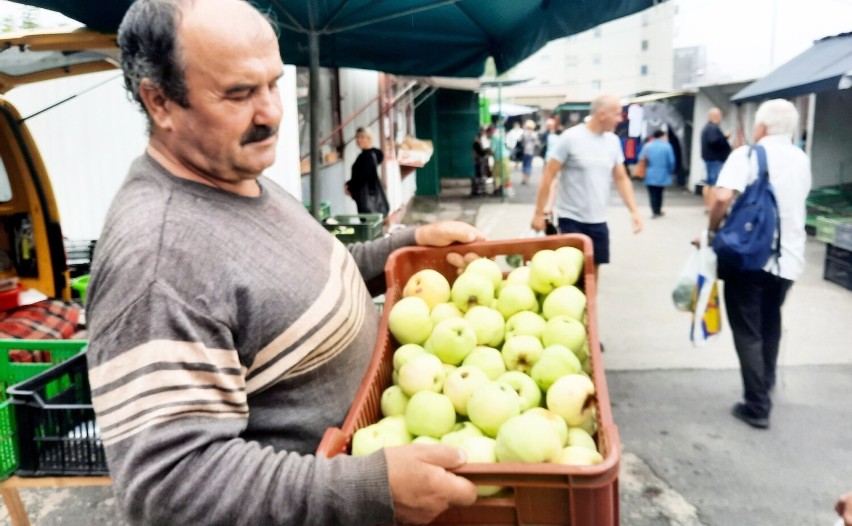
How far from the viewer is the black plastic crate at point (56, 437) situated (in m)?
2.33

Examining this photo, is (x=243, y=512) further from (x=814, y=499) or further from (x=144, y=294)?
(x=814, y=499)

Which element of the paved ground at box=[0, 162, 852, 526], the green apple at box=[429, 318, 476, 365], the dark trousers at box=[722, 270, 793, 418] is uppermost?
the green apple at box=[429, 318, 476, 365]

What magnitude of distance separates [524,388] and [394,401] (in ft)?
1.14

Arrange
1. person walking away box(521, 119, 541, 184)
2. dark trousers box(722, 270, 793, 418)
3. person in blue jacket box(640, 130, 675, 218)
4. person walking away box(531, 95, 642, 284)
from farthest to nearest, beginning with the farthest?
person walking away box(521, 119, 541, 184), person in blue jacket box(640, 130, 675, 218), person walking away box(531, 95, 642, 284), dark trousers box(722, 270, 793, 418)

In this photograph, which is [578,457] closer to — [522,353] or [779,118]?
[522,353]

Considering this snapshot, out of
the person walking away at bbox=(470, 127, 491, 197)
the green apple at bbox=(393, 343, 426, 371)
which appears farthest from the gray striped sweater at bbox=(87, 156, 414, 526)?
the person walking away at bbox=(470, 127, 491, 197)

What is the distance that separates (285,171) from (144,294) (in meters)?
4.48

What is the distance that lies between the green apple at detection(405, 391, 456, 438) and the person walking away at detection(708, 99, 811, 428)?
10.8 feet

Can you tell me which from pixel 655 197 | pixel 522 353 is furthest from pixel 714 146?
pixel 522 353

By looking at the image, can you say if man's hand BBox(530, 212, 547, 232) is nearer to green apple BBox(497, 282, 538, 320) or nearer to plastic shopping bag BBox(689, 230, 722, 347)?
plastic shopping bag BBox(689, 230, 722, 347)

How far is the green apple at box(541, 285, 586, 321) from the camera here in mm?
2107

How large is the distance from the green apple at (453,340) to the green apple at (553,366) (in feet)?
0.70

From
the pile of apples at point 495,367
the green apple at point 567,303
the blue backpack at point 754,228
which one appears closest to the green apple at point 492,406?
the pile of apples at point 495,367

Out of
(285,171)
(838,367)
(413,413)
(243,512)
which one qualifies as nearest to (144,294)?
(243,512)
